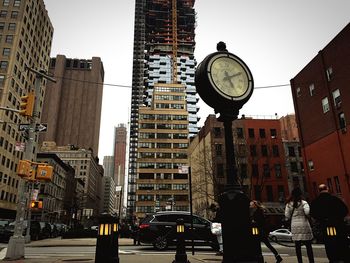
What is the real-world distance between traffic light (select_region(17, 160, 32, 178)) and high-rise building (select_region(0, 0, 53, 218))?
45.6m

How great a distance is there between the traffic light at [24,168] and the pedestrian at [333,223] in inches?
374

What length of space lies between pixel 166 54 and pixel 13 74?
365ft

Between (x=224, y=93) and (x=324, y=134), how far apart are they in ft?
105

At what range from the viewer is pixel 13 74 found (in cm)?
6088

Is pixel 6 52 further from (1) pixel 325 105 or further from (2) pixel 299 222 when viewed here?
(2) pixel 299 222

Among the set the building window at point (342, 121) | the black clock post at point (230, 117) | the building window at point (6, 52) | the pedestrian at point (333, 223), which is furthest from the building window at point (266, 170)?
the building window at point (6, 52)

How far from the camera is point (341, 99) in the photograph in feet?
100

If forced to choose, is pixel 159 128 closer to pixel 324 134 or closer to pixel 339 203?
pixel 324 134

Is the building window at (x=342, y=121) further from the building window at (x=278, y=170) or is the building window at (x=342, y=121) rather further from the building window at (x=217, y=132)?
the building window at (x=217, y=132)

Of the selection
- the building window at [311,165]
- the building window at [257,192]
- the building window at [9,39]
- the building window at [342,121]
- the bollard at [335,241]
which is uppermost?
the building window at [9,39]

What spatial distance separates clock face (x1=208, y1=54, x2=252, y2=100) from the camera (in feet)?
17.5

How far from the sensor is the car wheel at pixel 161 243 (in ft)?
46.2

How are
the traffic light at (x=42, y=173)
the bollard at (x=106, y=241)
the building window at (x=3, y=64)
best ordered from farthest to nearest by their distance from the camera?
the building window at (x=3, y=64), the traffic light at (x=42, y=173), the bollard at (x=106, y=241)

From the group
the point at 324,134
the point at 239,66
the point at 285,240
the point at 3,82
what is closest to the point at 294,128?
the point at 324,134
